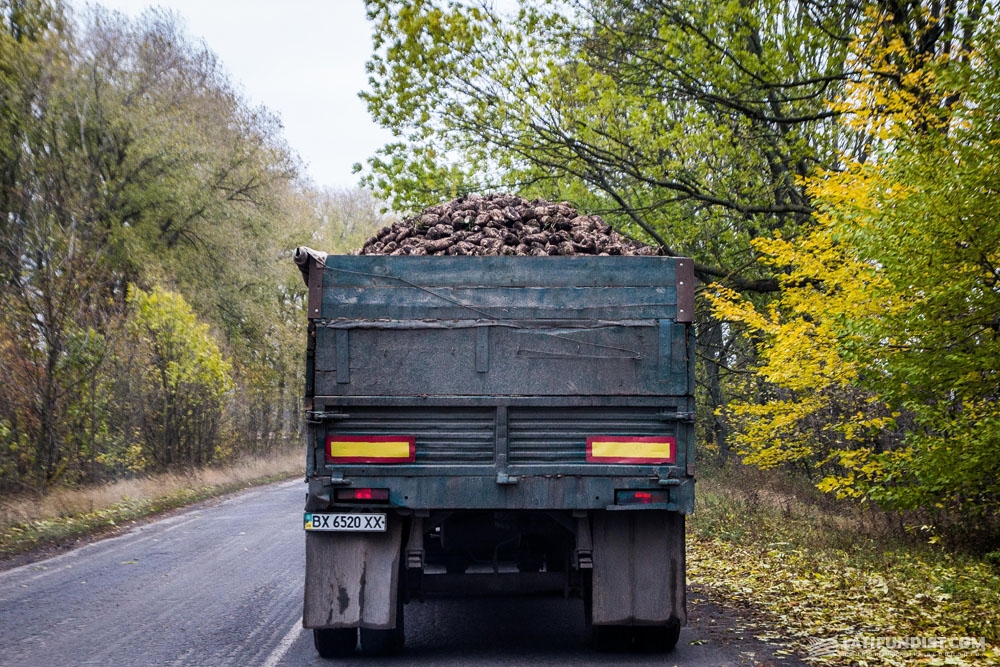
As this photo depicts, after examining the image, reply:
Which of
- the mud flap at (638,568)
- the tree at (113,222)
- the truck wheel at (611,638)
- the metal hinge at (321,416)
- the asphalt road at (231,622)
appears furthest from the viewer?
the tree at (113,222)

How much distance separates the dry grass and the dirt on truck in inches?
282

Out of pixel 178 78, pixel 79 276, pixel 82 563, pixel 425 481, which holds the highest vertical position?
pixel 178 78

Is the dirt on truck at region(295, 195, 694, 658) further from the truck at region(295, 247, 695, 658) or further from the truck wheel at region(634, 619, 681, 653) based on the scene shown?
the truck wheel at region(634, 619, 681, 653)

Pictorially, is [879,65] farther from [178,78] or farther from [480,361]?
[178,78]

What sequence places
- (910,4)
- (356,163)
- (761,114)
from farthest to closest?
(356,163), (761,114), (910,4)

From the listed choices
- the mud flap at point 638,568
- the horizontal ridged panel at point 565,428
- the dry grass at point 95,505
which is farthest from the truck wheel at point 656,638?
the dry grass at point 95,505

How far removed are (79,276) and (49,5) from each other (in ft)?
32.5

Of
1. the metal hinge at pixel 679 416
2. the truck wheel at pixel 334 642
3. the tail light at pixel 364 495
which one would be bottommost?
the truck wheel at pixel 334 642

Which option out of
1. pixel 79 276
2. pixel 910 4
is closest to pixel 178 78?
pixel 79 276

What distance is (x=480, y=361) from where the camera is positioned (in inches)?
228

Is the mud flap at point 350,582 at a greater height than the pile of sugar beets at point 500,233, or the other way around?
the pile of sugar beets at point 500,233

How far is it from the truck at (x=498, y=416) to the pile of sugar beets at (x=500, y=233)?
1.08 m

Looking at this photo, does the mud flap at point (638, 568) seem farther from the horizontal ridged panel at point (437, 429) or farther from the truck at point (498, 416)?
the horizontal ridged panel at point (437, 429)

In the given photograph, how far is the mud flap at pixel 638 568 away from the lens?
5789mm
